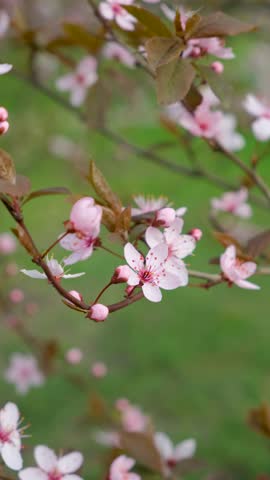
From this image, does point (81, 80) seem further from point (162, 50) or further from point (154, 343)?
point (154, 343)

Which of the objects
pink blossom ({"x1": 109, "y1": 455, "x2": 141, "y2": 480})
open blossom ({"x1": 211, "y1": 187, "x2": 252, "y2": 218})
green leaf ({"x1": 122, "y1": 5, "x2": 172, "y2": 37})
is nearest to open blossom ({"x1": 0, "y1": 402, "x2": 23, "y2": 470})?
pink blossom ({"x1": 109, "y1": 455, "x2": 141, "y2": 480})

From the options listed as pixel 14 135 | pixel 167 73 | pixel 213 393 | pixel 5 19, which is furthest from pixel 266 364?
pixel 167 73

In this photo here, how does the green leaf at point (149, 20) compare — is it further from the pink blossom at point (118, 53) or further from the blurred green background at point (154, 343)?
the blurred green background at point (154, 343)

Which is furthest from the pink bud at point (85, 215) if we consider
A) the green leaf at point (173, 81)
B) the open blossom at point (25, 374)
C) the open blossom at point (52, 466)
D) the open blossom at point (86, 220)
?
the open blossom at point (25, 374)

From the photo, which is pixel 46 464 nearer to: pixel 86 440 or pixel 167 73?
pixel 167 73

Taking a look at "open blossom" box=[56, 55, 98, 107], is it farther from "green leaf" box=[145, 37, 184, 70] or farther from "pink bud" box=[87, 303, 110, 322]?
"pink bud" box=[87, 303, 110, 322]

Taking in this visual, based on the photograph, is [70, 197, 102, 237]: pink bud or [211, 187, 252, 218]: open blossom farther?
[211, 187, 252, 218]: open blossom
